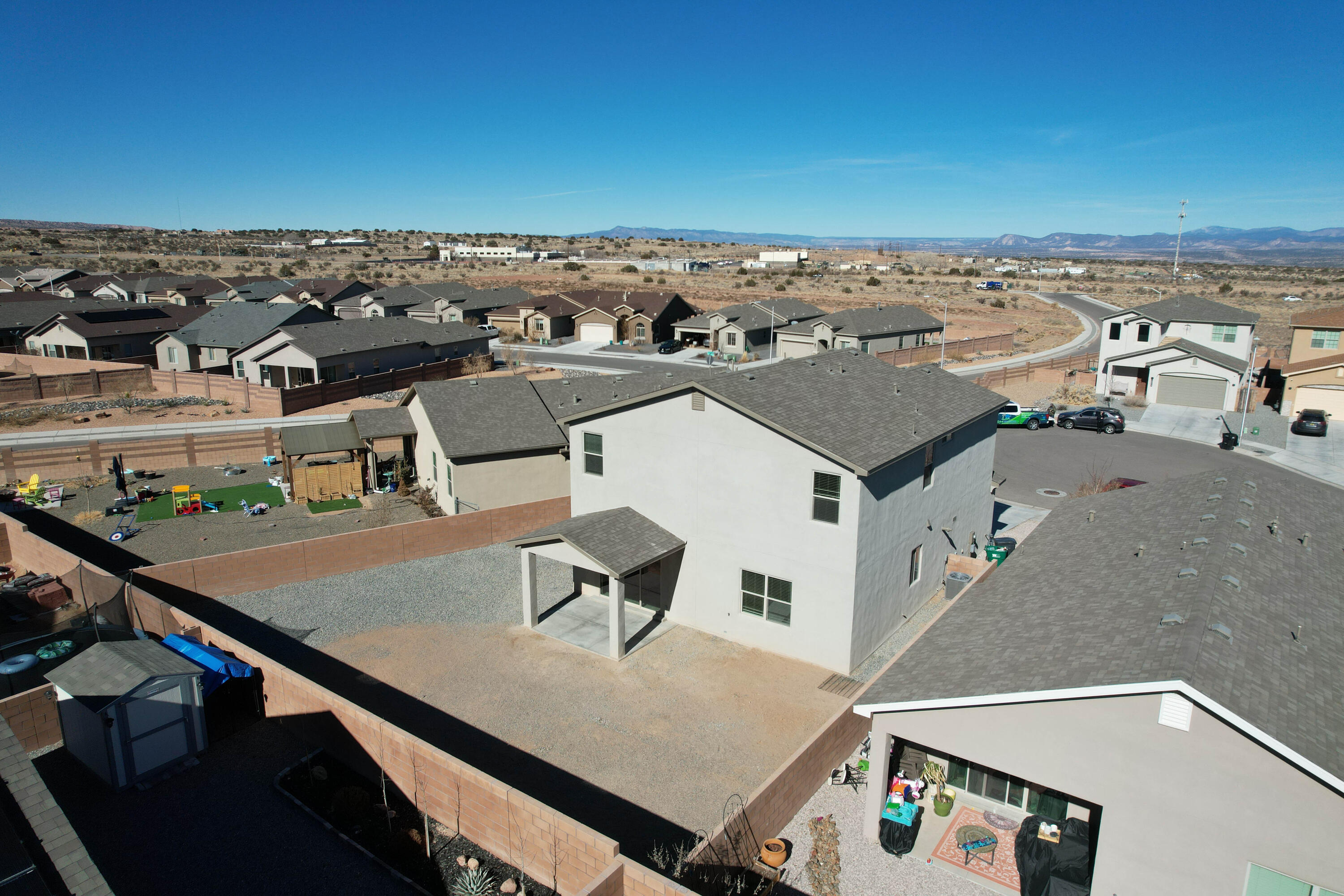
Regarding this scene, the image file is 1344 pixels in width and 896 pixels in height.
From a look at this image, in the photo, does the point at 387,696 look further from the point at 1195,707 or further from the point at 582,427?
the point at 1195,707

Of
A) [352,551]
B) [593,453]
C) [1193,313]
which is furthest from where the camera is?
[1193,313]

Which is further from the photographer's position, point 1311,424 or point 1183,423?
point 1183,423

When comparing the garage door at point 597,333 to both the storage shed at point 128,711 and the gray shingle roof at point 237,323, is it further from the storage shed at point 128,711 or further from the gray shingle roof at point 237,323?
the storage shed at point 128,711

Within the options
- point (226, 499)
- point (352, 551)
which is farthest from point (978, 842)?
point (226, 499)

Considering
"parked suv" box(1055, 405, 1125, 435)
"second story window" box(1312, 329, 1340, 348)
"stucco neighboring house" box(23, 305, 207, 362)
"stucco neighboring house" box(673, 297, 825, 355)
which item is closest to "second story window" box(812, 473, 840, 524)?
"parked suv" box(1055, 405, 1125, 435)

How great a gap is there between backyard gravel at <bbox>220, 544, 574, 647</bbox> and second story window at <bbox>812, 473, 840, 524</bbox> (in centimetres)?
848

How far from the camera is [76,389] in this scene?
4981cm

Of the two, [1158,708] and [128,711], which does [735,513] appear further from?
[128,711]

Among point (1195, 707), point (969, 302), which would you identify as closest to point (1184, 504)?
point (1195, 707)

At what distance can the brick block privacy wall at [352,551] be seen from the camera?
21.7 metres

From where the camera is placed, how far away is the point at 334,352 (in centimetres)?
4950

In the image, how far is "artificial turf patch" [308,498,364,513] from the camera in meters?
30.0

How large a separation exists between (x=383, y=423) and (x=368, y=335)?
2446 centimetres

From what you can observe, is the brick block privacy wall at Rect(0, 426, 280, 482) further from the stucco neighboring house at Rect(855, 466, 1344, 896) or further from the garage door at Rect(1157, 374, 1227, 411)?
the garage door at Rect(1157, 374, 1227, 411)
